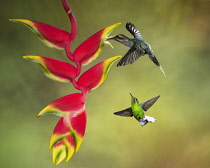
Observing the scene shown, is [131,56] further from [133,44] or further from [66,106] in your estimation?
[66,106]

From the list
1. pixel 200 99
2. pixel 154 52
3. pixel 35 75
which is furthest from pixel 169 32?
pixel 35 75

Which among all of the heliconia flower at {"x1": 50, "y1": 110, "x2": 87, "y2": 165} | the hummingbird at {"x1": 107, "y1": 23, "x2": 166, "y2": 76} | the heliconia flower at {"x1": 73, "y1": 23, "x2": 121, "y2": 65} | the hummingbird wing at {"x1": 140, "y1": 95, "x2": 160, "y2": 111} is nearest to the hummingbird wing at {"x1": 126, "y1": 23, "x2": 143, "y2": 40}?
the hummingbird at {"x1": 107, "y1": 23, "x2": 166, "y2": 76}

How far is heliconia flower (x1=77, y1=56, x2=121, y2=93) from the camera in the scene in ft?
3.12

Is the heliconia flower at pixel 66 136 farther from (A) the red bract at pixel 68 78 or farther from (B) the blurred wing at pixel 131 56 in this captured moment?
(B) the blurred wing at pixel 131 56

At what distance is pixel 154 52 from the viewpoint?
3.96ft

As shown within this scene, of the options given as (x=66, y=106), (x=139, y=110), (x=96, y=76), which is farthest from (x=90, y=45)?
(x=139, y=110)

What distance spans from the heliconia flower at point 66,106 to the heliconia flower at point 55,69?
59 mm

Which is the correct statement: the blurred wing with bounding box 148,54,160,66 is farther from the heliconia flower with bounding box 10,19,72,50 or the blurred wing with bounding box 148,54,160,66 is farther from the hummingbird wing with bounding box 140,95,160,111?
the heliconia flower with bounding box 10,19,72,50

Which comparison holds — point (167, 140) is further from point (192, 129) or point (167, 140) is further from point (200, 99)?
point (200, 99)

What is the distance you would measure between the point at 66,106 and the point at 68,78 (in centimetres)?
9

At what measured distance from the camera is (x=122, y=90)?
1184 millimetres

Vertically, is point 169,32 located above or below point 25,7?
above

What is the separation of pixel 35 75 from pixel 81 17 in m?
0.27

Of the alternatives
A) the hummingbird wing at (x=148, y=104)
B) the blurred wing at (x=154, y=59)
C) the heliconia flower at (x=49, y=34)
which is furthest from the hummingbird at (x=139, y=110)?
the heliconia flower at (x=49, y=34)
